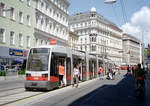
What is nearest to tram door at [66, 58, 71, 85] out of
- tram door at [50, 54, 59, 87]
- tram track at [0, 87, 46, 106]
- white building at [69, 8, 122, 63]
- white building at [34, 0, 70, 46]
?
tram door at [50, 54, 59, 87]

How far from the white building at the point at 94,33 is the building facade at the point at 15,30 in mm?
43933

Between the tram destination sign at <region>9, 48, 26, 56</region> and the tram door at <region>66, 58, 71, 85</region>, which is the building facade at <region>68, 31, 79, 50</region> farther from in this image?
the tram door at <region>66, 58, 71, 85</region>

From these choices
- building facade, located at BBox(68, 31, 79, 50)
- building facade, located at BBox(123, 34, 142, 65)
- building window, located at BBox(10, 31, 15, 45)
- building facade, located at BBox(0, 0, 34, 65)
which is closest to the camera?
building facade, located at BBox(0, 0, 34, 65)

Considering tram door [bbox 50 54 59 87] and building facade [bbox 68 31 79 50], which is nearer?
tram door [bbox 50 54 59 87]

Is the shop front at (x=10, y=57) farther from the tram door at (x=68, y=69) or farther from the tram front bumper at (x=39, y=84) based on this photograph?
the tram front bumper at (x=39, y=84)

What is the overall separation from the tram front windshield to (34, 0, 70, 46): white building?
89.1 feet

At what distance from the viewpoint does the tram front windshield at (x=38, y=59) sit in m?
13.1

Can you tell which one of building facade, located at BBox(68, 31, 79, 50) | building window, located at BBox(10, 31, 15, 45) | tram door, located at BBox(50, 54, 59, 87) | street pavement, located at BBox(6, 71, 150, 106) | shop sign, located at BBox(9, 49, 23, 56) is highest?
building facade, located at BBox(68, 31, 79, 50)

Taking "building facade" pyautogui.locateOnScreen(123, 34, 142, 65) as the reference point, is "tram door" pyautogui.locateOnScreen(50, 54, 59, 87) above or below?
below

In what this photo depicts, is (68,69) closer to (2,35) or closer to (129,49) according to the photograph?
(2,35)

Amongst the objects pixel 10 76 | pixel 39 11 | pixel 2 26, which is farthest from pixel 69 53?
pixel 39 11

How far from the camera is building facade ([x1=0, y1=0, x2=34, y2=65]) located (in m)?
31.6

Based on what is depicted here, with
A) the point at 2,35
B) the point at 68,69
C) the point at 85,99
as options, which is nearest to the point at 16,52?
the point at 2,35

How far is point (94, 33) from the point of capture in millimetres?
86625
